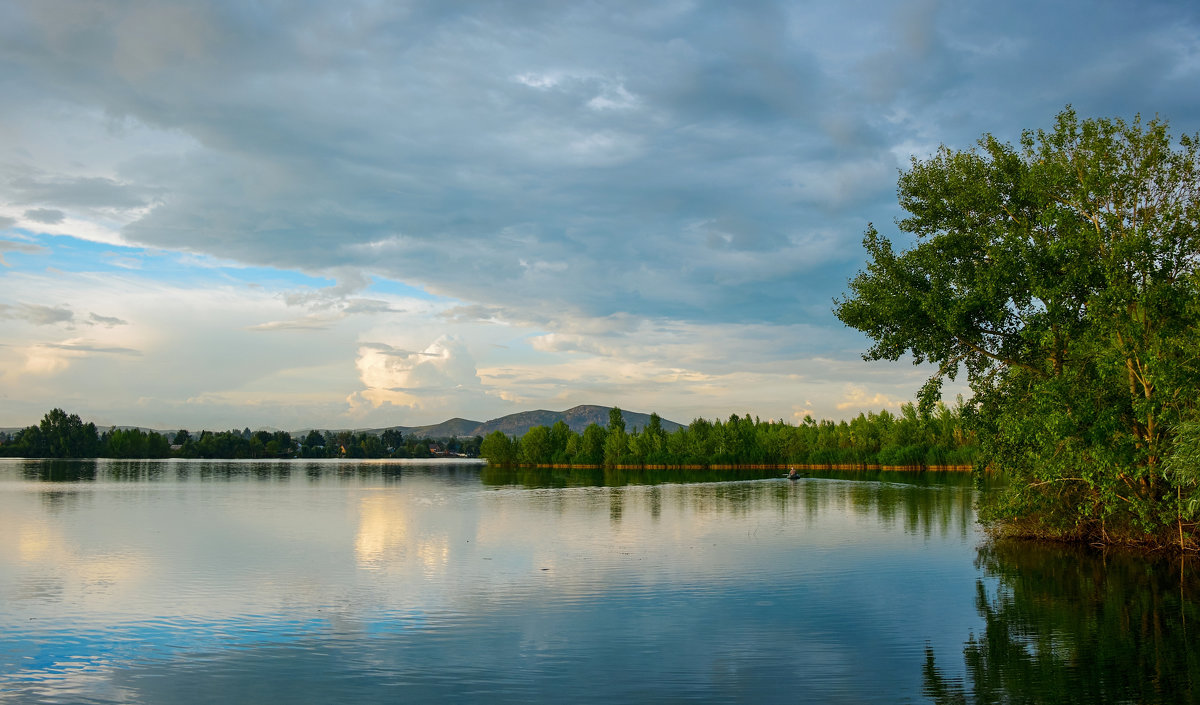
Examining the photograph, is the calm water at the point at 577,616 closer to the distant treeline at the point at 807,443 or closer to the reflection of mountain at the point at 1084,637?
the reflection of mountain at the point at 1084,637

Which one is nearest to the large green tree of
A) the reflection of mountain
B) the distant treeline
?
the reflection of mountain

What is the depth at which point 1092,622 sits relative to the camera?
22578 millimetres

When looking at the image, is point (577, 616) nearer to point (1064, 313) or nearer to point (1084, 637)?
point (1084, 637)

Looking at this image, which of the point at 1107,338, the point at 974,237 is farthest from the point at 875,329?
the point at 1107,338

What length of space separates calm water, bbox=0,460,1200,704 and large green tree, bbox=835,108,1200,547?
12.3 ft

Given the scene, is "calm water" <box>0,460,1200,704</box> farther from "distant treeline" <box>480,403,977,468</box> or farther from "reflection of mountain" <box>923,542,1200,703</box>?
"distant treeline" <box>480,403,977,468</box>

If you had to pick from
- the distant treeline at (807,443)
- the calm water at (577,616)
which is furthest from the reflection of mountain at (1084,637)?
the distant treeline at (807,443)

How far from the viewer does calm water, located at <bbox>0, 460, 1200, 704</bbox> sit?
17.1 meters

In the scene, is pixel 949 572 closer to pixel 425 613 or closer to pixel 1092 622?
pixel 1092 622

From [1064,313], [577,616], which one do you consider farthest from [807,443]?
[577,616]

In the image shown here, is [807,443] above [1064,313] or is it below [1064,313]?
below

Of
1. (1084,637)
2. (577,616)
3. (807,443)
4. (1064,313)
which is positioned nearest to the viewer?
(1084,637)

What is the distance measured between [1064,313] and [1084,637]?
15404mm

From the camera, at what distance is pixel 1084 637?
68.7 ft
